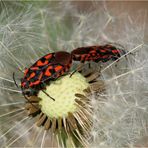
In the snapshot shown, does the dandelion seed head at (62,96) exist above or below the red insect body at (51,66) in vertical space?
below

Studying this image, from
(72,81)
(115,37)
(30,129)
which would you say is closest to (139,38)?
(115,37)

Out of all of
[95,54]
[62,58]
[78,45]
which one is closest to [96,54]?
[95,54]

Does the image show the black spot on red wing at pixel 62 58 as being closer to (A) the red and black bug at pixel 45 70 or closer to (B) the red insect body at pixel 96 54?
(A) the red and black bug at pixel 45 70

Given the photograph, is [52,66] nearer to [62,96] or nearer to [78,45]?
[62,96]

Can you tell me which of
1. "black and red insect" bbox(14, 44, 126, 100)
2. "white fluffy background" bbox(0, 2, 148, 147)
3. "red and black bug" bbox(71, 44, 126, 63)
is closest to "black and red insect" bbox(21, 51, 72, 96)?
A: "black and red insect" bbox(14, 44, 126, 100)

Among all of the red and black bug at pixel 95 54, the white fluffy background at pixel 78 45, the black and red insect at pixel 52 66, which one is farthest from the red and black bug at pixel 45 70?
the white fluffy background at pixel 78 45

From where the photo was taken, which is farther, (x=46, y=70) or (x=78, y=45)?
(x=78, y=45)

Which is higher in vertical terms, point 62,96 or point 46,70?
point 46,70
